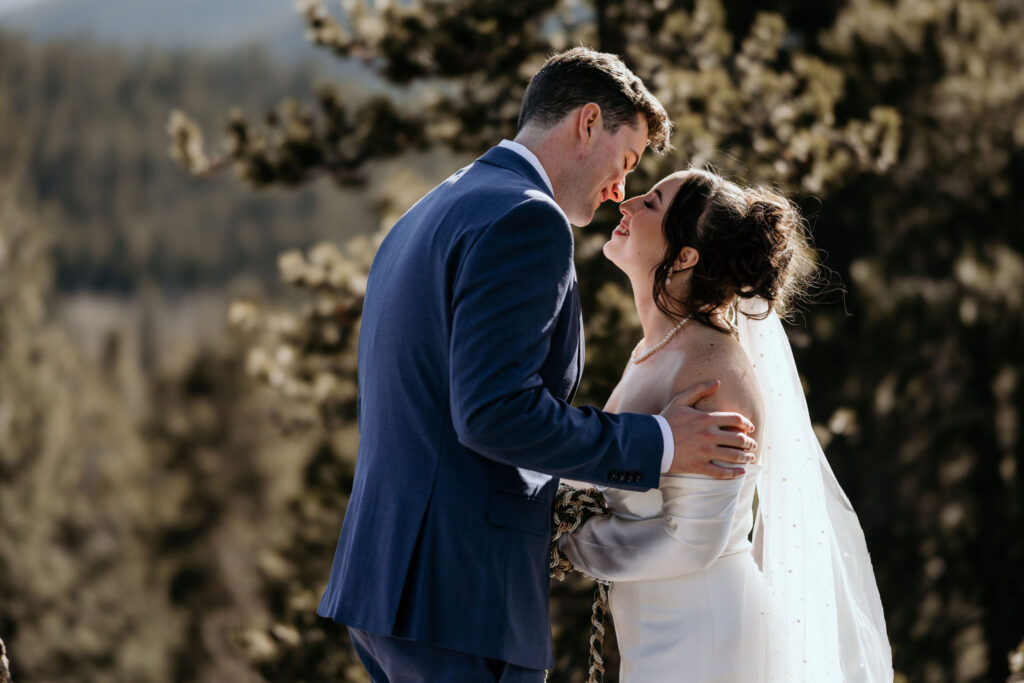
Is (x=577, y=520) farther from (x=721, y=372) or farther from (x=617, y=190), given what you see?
(x=617, y=190)

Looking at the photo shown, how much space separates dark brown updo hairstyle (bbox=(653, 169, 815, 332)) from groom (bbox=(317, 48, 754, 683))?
1.32ft

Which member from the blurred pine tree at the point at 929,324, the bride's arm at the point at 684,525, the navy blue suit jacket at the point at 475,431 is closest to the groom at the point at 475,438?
the navy blue suit jacket at the point at 475,431

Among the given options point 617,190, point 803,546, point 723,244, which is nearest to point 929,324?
point 803,546

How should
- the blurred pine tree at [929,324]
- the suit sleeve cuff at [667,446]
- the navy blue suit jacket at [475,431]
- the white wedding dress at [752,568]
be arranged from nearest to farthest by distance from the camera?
the navy blue suit jacket at [475,431], the suit sleeve cuff at [667,446], the white wedding dress at [752,568], the blurred pine tree at [929,324]

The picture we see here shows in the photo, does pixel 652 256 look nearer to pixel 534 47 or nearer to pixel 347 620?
pixel 347 620

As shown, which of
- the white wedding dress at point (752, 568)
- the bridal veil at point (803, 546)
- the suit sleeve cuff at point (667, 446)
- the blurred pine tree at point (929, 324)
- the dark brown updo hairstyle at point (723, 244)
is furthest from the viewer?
the blurred pine tree at point (929, 324)

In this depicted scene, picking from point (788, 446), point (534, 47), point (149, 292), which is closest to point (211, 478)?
point (149, 292)

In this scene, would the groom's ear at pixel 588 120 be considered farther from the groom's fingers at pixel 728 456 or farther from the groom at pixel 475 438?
the groom's fingers at pixel 728 456

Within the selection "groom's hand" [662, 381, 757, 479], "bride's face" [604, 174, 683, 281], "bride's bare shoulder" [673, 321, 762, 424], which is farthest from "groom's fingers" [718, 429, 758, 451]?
"bride's face" [604, 174, 683, 281]

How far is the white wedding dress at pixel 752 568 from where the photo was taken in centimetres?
236

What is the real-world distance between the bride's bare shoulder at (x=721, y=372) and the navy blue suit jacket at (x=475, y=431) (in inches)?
12.4

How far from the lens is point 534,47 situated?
564 cm

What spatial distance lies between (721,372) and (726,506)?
30 centimetres

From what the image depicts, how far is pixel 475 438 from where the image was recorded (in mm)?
1902
